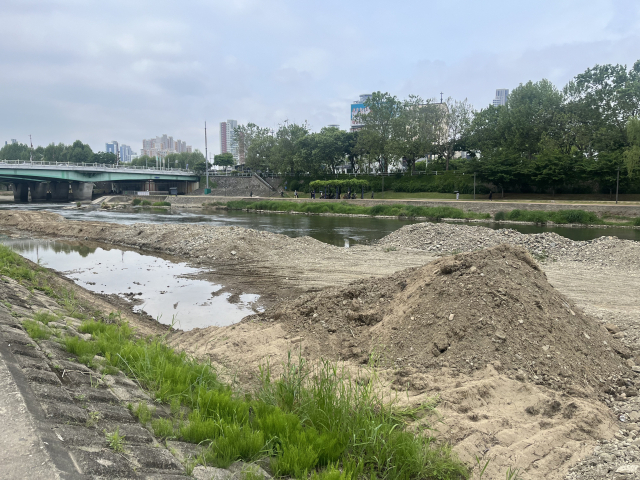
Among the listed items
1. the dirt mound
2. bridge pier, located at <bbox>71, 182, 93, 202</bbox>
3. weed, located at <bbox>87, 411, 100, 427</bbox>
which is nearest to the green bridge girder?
bridge pier, located at <bbox>71, 182, 93, 202</bbox>

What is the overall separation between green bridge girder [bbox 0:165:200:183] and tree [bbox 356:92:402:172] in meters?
39.1

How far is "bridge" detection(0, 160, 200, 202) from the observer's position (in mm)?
64312

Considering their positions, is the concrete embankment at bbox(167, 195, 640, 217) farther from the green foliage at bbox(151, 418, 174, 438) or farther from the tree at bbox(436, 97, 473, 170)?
the green foliage at bbox(151, 418, 174, 438)

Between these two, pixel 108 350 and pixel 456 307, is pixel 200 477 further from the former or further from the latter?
pixel 456 307

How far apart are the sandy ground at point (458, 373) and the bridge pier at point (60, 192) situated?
237ft

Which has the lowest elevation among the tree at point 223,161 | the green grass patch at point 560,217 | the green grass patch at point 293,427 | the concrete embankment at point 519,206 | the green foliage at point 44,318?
the green grass patch at point 293,427

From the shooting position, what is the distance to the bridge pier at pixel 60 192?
272ft

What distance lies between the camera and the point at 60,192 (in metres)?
84.4

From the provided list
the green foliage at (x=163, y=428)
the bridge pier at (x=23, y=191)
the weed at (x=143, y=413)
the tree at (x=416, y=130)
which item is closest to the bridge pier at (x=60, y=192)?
the bridge pier at (x=23, y=191)

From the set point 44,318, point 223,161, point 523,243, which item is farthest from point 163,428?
point 223,161

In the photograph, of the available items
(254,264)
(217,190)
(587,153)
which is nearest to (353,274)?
(254,264)

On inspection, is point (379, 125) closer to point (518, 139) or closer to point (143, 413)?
point (518, 139)

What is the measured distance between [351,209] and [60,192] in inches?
2429

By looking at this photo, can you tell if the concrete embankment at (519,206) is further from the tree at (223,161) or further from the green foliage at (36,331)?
the tree at (223,161)
